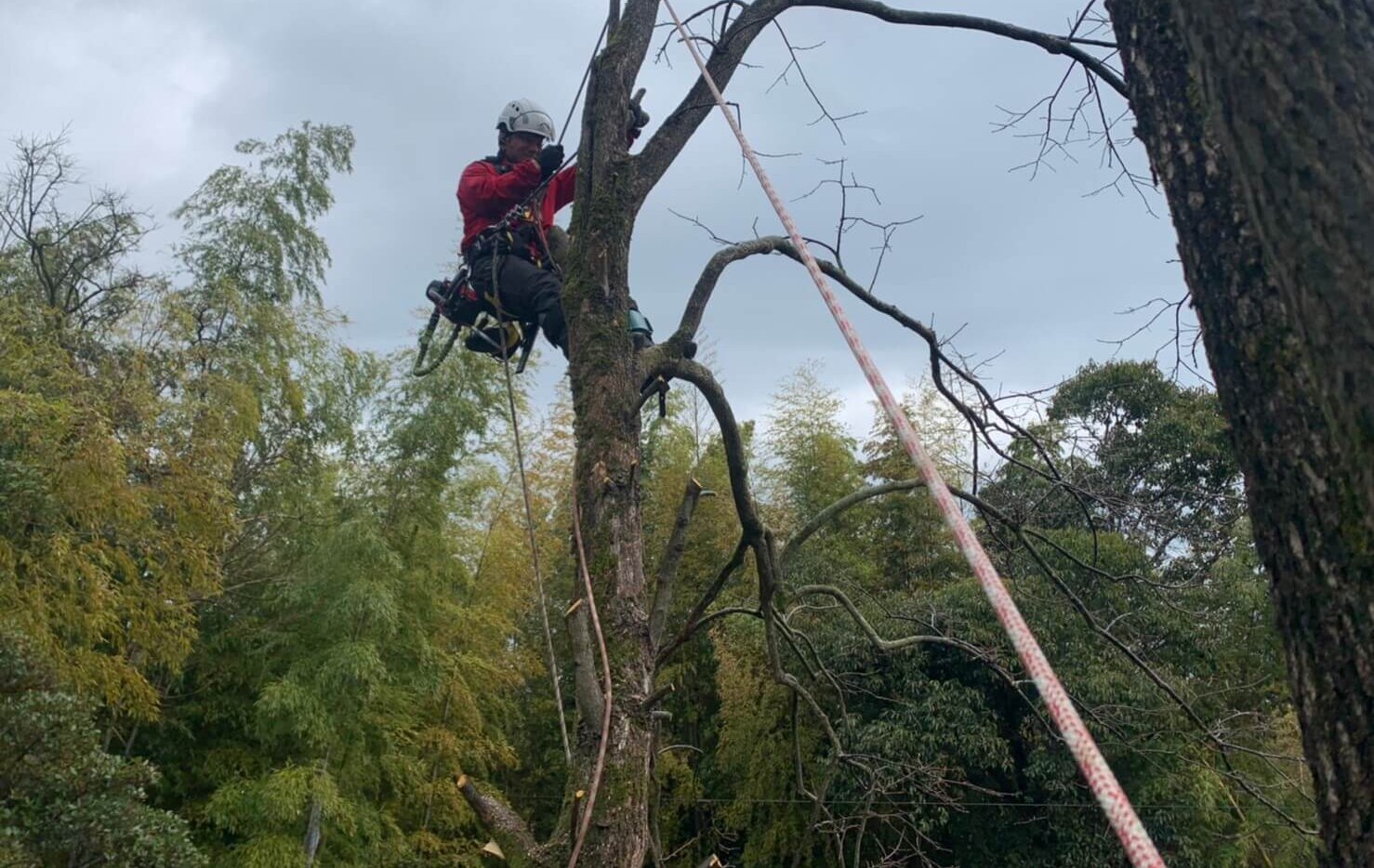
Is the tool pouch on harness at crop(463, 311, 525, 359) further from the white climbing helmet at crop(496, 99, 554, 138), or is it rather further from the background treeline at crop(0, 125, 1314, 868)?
the background treeline at crop(0, 125, 1314, 868)

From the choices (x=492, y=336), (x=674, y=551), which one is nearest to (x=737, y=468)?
(x=674, y=551)

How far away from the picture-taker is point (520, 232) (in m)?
2.99

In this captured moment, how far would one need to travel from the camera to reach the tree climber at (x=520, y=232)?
292cm

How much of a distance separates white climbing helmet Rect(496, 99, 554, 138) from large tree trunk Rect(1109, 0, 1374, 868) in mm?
2460

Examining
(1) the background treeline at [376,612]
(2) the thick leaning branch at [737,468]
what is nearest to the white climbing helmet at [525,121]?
(2) the thick leaning branch at [737,468]

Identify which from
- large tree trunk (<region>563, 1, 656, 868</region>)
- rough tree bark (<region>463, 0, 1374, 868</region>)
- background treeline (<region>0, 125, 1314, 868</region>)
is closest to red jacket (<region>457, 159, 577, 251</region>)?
large tree trunk (<region>563, 1, 656, 868</region>)

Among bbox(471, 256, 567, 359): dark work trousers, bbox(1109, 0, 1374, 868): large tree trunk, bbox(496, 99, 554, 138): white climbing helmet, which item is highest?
bbox(496, 99, 554, 138): white climbing helmet

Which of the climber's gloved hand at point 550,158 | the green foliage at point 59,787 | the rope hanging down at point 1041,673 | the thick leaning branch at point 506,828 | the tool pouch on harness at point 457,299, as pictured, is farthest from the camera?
the green foliage at point 59,787

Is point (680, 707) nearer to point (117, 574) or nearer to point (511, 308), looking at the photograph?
point (117, 574)

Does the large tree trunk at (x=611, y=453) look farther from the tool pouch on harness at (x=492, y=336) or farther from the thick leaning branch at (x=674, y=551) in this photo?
the tool pouch on harness at (x=492, y=336)

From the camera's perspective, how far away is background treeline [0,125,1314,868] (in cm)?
654

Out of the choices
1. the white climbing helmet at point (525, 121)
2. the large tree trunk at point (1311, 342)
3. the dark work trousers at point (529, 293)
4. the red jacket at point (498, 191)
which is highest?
the white climbing helmet at point (525, 121)

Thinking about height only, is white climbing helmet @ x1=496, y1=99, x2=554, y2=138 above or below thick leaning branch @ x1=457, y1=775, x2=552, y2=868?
above

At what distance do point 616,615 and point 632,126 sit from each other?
1.29 m
